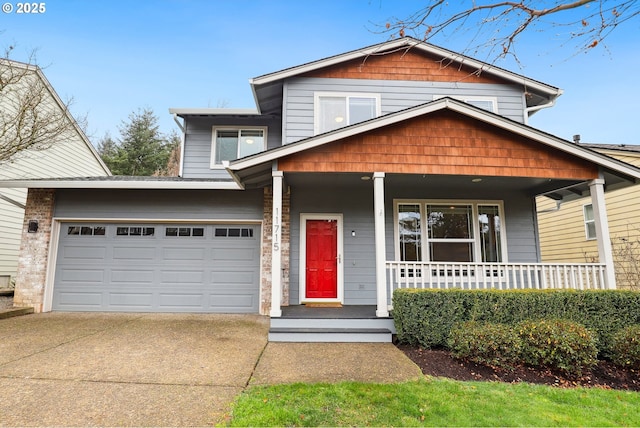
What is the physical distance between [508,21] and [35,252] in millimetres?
10652

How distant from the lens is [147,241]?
8.51 metres

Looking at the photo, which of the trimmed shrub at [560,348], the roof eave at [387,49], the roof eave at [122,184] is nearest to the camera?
the trimmed shrub at [560,348]

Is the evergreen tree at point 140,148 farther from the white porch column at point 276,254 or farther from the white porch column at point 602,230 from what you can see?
the white porch column at point 602,230

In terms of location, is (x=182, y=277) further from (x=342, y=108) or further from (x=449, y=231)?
(x=449, y=231)

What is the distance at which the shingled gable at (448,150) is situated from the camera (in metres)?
6.41

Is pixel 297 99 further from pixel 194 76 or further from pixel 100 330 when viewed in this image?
pixel 194 76

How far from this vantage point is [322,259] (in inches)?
329

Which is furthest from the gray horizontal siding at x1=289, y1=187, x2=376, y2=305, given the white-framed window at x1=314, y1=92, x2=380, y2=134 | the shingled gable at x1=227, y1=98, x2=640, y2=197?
the shingled gable at x1=227, y1=98, x2=640, y2=197

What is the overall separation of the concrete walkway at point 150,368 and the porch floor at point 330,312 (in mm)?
582

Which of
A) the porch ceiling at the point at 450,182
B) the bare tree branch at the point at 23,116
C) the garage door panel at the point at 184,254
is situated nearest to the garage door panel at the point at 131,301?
the garage door panel at the point at 184,254

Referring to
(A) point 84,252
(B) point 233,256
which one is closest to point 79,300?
Answer: (A) point 84,252

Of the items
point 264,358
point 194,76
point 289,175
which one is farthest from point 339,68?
point 194,76

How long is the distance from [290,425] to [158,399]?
4.86ft

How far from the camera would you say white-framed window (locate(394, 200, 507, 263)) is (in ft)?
27.6
